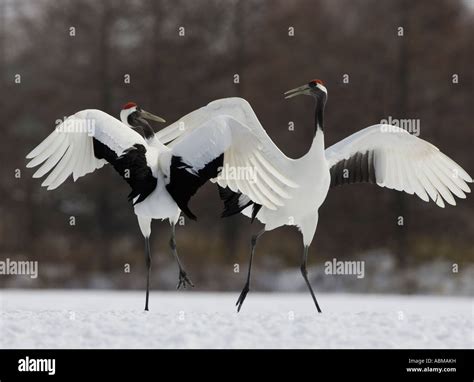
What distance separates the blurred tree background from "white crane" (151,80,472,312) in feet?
23.1

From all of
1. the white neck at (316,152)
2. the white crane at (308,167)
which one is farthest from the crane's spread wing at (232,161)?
the white neck at (316,152)

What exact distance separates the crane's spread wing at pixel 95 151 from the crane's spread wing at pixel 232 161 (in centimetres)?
43

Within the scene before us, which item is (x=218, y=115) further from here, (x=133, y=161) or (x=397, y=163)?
(x=397, y=163)

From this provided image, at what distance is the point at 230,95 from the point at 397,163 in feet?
27.5

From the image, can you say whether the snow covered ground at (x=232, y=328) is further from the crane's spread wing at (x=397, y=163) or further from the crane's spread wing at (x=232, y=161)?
the crane's spread wing at (x=397, y=163)

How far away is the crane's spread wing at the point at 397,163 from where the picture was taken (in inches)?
404

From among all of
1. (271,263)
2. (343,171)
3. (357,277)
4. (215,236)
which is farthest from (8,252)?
(343,171)

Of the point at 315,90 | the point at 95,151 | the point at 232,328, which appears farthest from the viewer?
the point at 315,90

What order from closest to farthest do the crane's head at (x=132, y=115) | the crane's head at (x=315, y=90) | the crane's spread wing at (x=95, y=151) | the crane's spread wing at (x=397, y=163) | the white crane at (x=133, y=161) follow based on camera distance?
1. the white crane at (x=133, y=161)
2. the crane's spread wing at (x=95, y=151)
3. the crane's head at (x=315, y=90)
4. the crane's spread wing at (x=397, y=163)
5. the crane's head at (x=132, y=115)

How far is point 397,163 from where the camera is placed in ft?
34.4

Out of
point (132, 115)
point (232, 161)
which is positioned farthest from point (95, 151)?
point (232, 161)

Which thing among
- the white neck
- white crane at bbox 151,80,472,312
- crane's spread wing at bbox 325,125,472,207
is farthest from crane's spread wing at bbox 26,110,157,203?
crane's spread wing at bbox 325,125,472,207

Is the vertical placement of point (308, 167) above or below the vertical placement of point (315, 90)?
below
